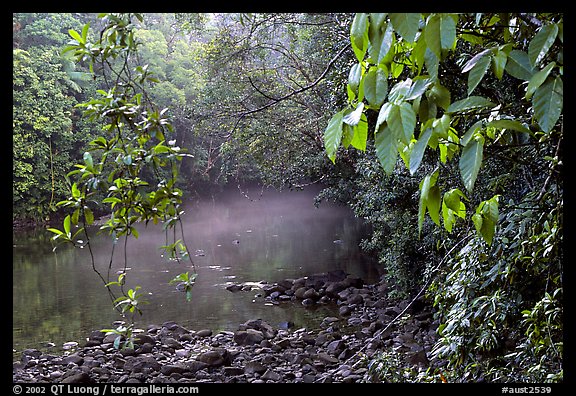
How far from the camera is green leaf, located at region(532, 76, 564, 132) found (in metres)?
0.53

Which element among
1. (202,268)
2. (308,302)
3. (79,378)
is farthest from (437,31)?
(202,268)

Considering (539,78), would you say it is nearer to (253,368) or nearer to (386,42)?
(386,42)

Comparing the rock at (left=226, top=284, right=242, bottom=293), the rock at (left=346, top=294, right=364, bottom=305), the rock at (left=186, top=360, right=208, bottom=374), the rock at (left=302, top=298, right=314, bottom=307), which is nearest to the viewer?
the rock at (left=186, top=360, right=208, bottom=374)

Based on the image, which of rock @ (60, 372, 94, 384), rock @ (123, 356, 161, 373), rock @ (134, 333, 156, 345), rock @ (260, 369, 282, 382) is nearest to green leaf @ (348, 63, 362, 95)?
rock @ (260, 369, 282, 382)

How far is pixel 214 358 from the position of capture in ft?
13.5

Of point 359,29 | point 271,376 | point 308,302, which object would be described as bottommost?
→ point 271,376

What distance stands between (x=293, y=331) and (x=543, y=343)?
4.02m

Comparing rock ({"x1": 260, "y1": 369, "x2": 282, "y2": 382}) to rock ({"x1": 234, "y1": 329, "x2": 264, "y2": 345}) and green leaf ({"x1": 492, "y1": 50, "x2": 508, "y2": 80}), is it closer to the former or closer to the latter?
rock ({"x1": 234, "y1": 329, "x2": 264, "y2": 345})

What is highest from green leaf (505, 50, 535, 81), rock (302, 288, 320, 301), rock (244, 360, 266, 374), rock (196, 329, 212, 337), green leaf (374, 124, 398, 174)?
green leaf (505, 50, 535, 81)

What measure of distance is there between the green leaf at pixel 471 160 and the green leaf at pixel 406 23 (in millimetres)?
131

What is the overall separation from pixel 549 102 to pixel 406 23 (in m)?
0.17

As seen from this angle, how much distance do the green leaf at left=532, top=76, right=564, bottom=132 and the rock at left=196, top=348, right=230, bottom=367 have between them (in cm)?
390
